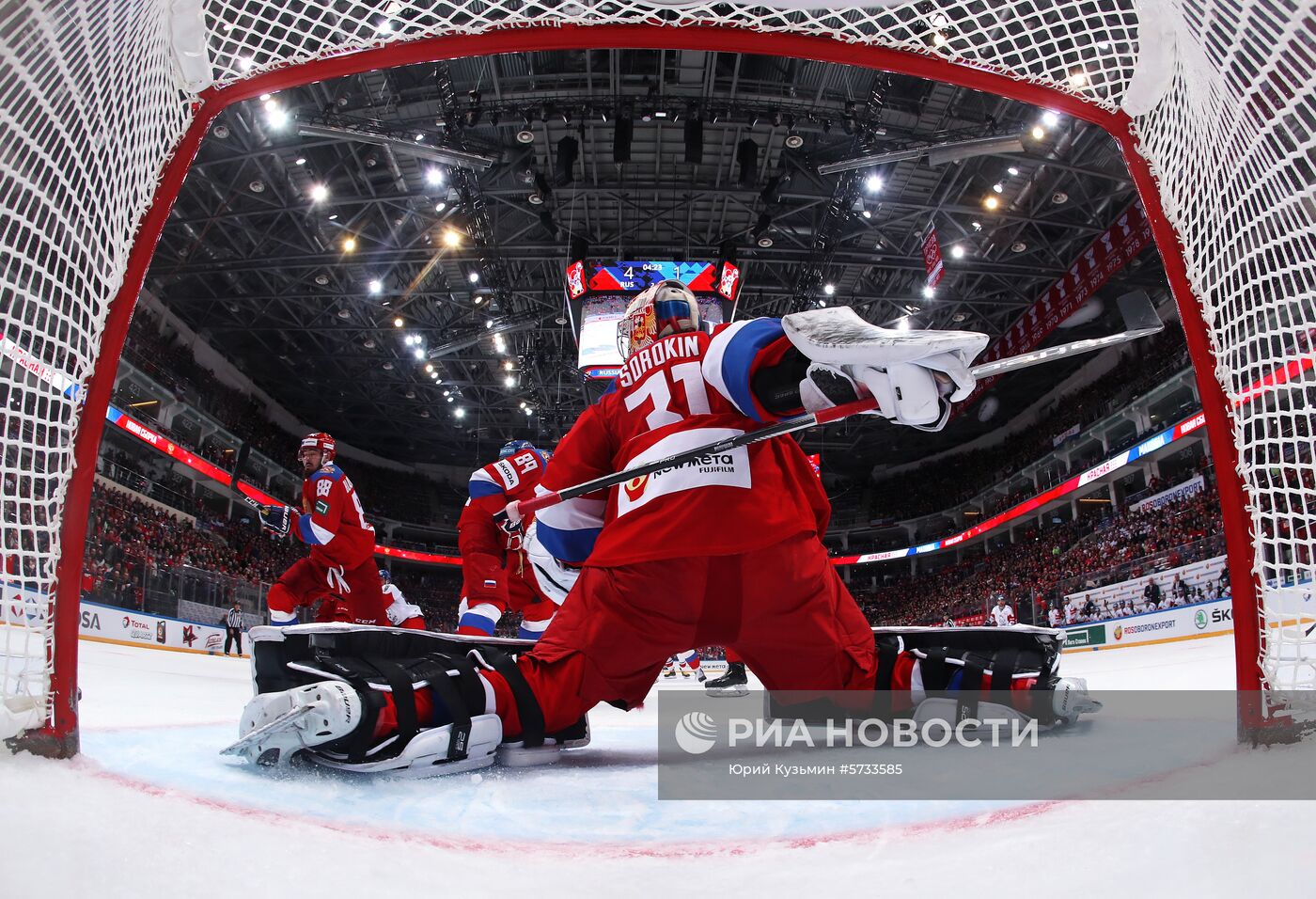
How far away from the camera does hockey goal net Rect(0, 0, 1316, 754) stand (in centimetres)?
134

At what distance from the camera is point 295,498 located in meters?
23.3

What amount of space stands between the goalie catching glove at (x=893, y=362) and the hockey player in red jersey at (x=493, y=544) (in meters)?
3.00

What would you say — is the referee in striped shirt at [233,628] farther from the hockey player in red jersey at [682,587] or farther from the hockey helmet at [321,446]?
the hockey player in red jersey at [682,587]

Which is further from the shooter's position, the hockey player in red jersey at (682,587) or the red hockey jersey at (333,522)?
the red hockey jersey at (333,522)

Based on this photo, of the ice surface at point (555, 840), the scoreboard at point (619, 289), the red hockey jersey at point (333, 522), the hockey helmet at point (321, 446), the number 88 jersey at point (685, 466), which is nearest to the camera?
the ice surface at point (555, 840)

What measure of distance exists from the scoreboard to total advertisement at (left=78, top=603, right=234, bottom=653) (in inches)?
255

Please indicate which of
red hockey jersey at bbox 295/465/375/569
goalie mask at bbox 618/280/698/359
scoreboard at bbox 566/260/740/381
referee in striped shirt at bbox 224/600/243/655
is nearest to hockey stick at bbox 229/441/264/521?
red hockey jersey at bbox 295/465/375/569

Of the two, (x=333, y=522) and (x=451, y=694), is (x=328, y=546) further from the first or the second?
(x=451, y=694)

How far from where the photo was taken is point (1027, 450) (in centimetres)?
2223

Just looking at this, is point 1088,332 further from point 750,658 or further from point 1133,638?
point 750,658

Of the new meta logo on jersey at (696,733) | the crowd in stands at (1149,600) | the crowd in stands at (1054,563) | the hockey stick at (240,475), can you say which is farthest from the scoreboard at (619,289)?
the new meta logo on jersey at (696,733)

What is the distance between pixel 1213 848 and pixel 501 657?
52.7 inches

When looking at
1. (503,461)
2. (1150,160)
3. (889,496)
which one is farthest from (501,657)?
(889,496)

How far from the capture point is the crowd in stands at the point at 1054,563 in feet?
43.9
